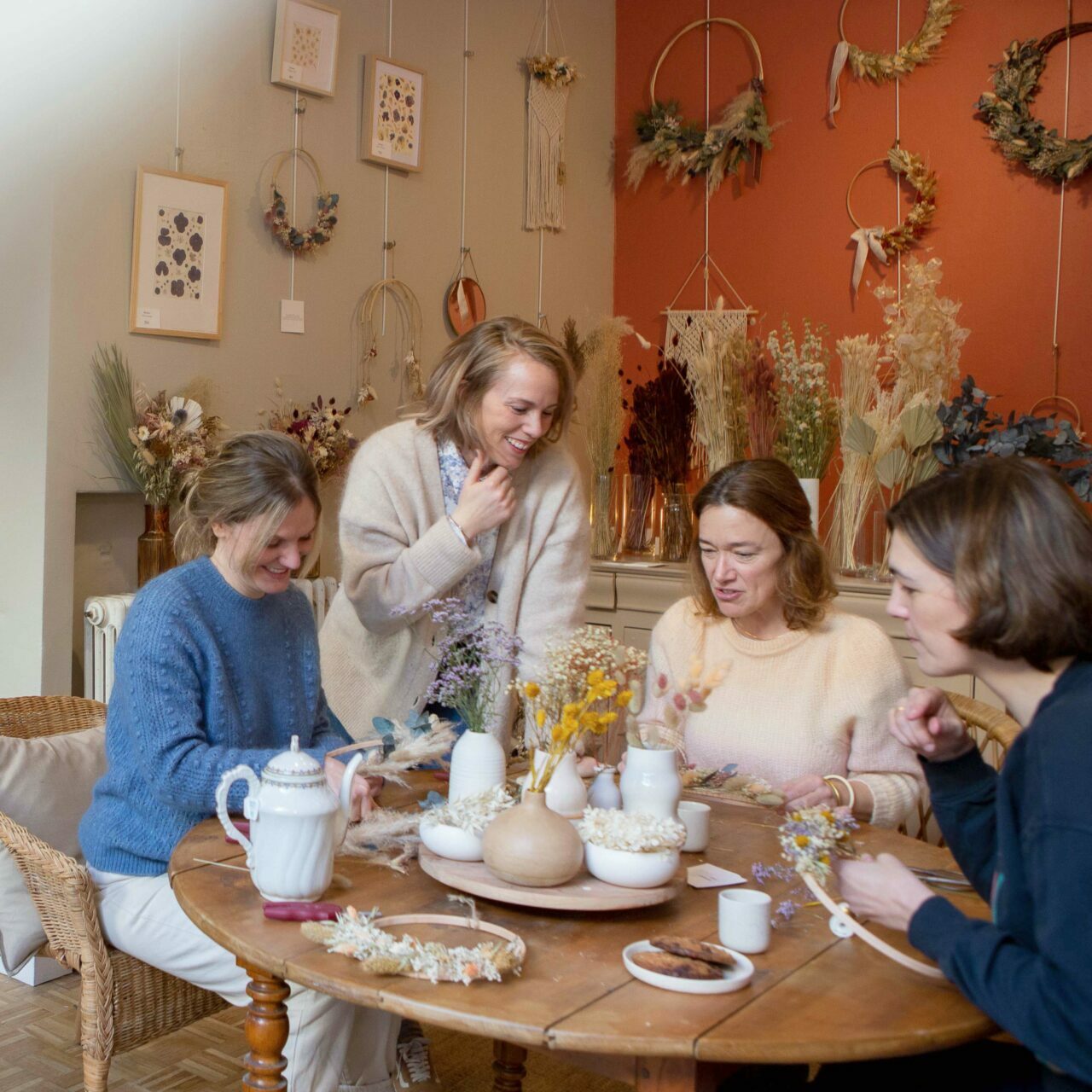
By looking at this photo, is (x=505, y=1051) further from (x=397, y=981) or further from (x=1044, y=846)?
(x=1044, y=846)

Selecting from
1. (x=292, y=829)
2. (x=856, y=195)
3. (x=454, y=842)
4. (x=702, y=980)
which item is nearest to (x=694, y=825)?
(x=454, y=842)

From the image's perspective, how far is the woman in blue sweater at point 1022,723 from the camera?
1.09 metres

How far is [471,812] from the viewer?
5.09 feet

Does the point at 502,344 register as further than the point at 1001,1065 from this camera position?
Yes

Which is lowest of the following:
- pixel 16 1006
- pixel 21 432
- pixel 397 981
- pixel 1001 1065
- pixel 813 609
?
pixel 16 1006

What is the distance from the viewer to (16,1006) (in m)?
2.69

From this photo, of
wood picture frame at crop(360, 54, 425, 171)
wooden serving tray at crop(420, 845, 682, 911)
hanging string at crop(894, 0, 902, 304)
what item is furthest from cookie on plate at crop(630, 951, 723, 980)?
hanging string at crop(894, 0, 902, 304)

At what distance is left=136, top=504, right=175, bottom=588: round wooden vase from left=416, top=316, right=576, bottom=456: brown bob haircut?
1145 millimetres

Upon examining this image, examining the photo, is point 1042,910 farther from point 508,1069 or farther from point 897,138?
point 897,138

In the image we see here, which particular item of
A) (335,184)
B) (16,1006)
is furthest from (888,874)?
(335,184)

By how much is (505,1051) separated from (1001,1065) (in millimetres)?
928

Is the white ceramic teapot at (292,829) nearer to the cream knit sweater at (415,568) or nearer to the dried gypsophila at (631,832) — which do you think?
the dried gypsophila at (631,832)

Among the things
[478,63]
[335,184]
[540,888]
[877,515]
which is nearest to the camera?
[540,888]

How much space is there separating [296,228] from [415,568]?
5.97 feet
